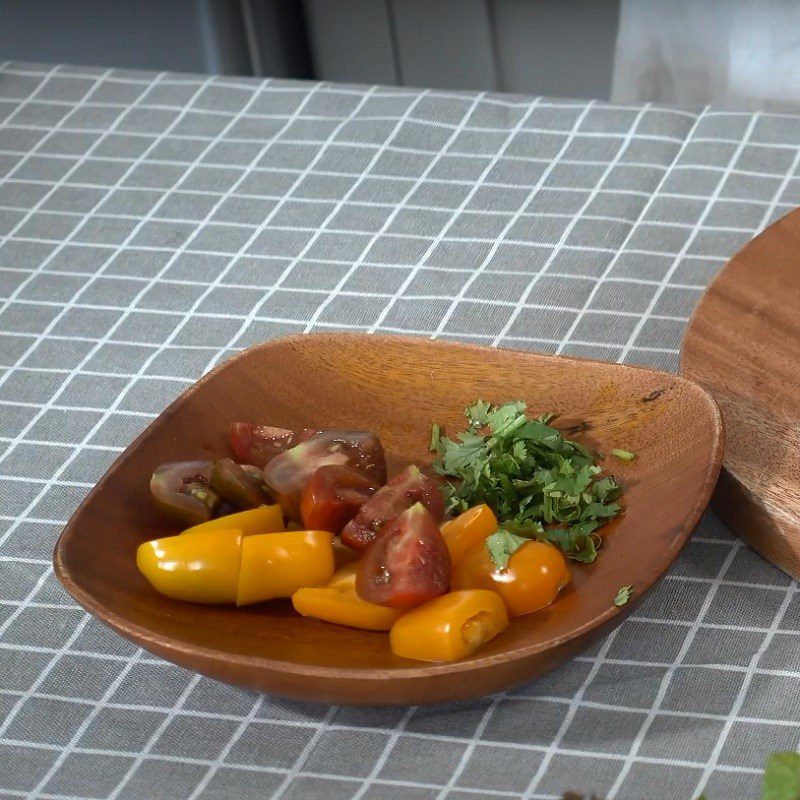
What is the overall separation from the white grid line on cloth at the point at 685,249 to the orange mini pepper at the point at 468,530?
1.47 ft

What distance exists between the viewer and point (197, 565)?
2.79 ft

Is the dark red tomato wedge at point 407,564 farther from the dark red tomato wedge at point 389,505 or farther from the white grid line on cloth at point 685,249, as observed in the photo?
the white grid line on cloth at point 685,249

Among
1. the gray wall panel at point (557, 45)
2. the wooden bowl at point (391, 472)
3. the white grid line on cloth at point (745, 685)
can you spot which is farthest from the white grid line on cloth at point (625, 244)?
the gray wall panel at point (557, 45)

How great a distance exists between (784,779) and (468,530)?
0.93 ft

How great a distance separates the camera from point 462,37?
304 centimetres

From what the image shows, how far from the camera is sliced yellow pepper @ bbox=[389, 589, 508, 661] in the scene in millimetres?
778

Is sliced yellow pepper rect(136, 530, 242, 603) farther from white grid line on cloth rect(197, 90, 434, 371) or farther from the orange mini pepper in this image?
white grid line on cloth rect(197, 90, 434, 371)

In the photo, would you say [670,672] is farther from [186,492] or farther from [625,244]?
[625,244]

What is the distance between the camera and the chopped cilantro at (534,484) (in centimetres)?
90

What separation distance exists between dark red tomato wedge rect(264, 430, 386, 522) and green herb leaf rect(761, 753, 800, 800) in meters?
0.37

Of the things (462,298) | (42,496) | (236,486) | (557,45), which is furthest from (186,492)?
(557,45)

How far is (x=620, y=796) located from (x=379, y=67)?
2.62 meters

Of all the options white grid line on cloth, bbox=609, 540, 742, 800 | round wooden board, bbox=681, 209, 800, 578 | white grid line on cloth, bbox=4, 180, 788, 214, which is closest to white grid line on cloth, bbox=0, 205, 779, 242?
white grid line on cloth, bbox=4, 180, 788, 214

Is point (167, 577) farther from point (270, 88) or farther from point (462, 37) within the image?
point (462, 37)
